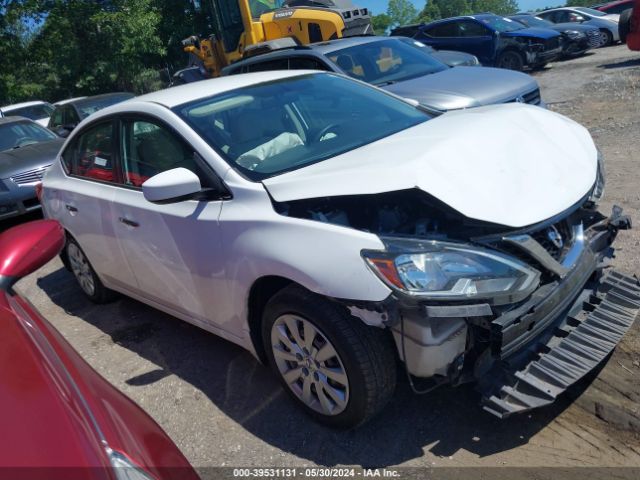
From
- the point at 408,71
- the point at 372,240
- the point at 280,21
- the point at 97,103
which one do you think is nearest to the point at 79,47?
the point at 97,103

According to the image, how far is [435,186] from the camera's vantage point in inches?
104

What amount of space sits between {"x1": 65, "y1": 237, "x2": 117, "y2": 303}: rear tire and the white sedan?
3.54 feet

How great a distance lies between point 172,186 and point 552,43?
14533 mm

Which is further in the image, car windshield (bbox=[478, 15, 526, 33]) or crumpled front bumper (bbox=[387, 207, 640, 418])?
car windshield (bbox=[478, 15, 526, 33])

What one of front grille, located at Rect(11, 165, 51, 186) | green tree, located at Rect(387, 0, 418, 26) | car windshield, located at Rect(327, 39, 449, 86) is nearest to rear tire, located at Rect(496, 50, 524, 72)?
car windshield, located at Rect(327, 39, 449, 86)

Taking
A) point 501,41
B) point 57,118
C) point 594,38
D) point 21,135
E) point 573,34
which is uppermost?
point 21,135

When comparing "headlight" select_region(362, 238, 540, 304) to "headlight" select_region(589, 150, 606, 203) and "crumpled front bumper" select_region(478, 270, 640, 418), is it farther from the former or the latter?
"headlight" select_region(589, 150, 606, 203)

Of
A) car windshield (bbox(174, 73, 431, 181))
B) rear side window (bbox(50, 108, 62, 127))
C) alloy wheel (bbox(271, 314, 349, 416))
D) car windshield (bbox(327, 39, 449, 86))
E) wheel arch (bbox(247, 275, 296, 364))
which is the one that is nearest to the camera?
alloy wheel (bbox(271, 314, 349, 416))

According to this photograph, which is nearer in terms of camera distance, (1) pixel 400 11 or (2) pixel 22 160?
(2) pixel 22 160

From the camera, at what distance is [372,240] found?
2.50 meters

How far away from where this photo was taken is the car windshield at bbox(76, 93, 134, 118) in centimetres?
1181

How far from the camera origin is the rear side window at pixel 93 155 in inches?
160

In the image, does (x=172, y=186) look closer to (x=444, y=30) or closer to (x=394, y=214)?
(x=394, y=214)

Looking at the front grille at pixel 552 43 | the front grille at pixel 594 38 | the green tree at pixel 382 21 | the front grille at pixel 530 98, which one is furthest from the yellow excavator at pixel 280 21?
the green tree at pixel 382 21
